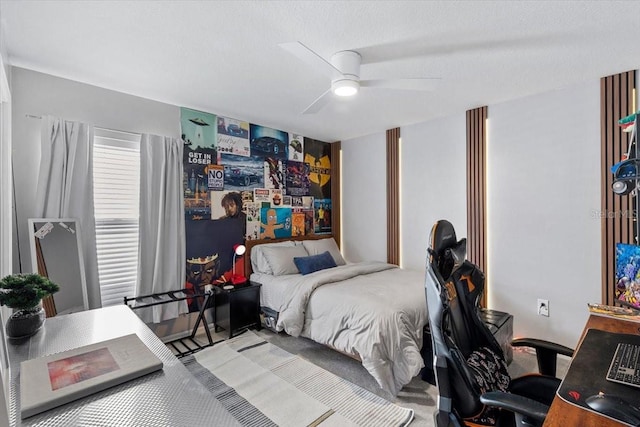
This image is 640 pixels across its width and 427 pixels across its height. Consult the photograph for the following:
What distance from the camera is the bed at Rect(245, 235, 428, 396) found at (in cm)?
221

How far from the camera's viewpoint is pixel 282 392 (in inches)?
88.5

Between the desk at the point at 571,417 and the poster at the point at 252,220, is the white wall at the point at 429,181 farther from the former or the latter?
the desk at the point at 571,417

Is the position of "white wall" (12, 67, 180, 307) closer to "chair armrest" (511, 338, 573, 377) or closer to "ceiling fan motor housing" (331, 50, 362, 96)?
"ceiling fan motor housing" (331, 50, 362, 96)

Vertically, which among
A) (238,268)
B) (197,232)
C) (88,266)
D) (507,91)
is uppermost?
(507,91)

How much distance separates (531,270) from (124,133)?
416cm

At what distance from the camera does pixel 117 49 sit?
6.73ft

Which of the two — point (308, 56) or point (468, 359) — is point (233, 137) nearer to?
point (308, 56)

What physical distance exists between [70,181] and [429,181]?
364 centimetres

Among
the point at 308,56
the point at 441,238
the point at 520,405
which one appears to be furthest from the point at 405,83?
the point at 520,405

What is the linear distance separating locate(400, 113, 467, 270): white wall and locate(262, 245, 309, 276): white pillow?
1480mm

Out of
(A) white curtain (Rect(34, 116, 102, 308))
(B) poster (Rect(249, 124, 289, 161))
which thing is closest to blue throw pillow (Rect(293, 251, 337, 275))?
(B) poster (Rect(249, 124, 289, 161))

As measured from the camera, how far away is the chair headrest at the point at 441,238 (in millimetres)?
1453

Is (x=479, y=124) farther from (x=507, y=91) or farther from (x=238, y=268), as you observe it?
(x=238, y=268)

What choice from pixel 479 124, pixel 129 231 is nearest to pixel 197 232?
pixel 129 231
